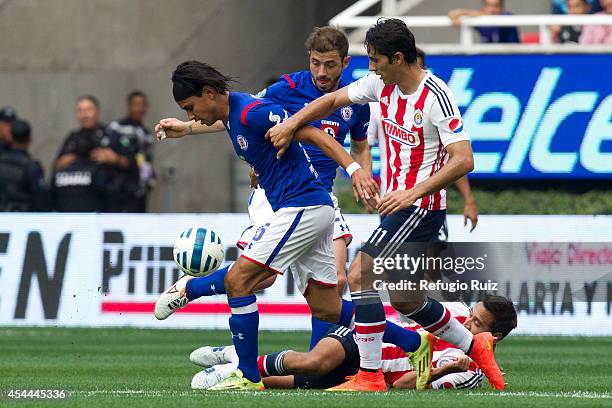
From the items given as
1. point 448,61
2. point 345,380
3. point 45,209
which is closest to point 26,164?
point 45,209

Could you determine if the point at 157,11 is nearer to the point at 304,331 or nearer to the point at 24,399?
the point at 304,331

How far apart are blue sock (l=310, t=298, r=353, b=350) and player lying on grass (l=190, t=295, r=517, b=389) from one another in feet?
0.28

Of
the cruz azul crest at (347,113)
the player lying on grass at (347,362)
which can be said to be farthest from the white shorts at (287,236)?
the cruz azul crest at (347,113)

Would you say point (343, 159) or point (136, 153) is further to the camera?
point (136, 153)

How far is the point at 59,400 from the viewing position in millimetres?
8281

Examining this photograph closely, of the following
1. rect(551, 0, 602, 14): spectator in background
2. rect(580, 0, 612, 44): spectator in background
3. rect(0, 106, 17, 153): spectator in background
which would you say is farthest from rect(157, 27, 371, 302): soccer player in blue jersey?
rect(0, 106, 17, 153): spectator in background

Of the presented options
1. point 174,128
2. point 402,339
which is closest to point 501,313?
point 402,339

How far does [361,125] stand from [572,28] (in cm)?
758

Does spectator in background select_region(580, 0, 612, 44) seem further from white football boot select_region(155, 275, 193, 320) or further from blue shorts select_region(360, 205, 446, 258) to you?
white football boot select_region(155, 275, 193, 320)

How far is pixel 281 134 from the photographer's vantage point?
28.3 feet

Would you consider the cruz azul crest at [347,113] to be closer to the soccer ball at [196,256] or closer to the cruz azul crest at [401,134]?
the cruz azul crest at [401,134]

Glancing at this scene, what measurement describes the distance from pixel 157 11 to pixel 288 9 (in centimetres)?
197

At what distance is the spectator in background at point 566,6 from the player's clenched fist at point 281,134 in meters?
9.76

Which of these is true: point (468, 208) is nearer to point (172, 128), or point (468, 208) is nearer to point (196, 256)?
point (196, 256)
